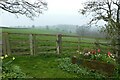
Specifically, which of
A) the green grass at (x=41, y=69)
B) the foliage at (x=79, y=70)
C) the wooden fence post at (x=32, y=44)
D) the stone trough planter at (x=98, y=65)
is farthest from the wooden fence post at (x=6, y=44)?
the stone trough planter at (x=98, y=65)

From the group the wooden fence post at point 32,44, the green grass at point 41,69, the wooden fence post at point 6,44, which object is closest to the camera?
the green grass at point 41,69

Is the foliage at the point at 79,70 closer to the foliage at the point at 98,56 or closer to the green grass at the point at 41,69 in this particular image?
the green grass at the point at 41,69

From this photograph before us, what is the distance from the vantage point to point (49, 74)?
1184 centimetres

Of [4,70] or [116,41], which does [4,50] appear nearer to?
[4,70]

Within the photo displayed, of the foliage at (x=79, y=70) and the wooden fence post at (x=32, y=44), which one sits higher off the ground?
the wooden fence post at (x=32, y=44)

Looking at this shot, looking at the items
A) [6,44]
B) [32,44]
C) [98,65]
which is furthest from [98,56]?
[6,44]

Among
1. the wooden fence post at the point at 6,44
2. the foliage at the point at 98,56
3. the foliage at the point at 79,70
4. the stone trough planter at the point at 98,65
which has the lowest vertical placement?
the foliage at the point at 79,70

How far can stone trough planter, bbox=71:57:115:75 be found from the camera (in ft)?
39.2

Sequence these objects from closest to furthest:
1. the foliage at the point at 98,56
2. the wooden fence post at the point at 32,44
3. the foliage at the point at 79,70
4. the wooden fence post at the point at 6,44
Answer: the foliage at the point at 79,70 < the foliage at the point at 98,56 < the wooden fence post at the point at 6,44 < the wooden fence post at the point at 32,44

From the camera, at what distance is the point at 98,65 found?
12.6m

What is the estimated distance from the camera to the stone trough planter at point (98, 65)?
39.2 ft

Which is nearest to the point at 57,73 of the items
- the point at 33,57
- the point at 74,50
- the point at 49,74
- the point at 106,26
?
the point at 49,74

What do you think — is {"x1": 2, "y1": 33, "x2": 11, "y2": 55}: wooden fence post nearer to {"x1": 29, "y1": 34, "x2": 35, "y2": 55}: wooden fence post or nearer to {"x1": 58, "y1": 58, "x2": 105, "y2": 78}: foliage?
{"x1": 29, "y1": 34, "x2": 35, "y2": 55}: wooden fence post

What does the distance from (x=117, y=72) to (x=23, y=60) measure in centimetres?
623
